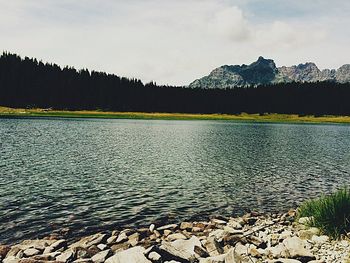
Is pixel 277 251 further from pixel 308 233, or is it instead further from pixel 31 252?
pixel 31 252

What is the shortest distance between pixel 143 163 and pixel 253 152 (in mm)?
24490

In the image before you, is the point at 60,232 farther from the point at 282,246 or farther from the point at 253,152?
the point at 253,152

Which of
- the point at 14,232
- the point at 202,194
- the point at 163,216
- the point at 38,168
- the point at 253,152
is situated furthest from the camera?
the point at 253,152

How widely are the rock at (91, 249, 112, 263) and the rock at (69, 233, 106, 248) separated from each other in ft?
4.88

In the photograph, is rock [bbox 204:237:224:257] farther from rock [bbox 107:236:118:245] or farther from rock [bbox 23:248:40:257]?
rock [bbox 23:248:40:257]

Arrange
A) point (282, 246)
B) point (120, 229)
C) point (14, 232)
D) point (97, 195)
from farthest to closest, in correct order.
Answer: point (97, 195) → point (120, 229) → point (14, 232) → point (282, 246)

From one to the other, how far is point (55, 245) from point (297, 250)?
1101cm

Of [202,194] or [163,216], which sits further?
[202,194]

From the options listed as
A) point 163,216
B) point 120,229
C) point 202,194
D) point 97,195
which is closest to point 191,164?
point 202,194

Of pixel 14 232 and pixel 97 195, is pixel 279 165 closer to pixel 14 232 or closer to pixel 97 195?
pixel 97 195

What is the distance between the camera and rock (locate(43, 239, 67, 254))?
16369 mm

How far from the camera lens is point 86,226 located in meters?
20.7

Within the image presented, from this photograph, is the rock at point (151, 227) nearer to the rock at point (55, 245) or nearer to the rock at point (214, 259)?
the rock at point (55, 245)

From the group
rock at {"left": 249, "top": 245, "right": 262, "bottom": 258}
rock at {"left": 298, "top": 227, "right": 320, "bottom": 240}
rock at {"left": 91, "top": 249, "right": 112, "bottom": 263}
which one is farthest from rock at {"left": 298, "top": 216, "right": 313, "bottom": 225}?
rock at {"left": 91, "top": 249, "right": 112, "bottom": 263}
